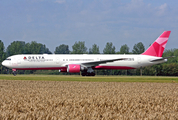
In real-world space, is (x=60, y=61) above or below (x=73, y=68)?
above

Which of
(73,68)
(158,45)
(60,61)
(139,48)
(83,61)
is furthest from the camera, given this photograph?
(139,48)

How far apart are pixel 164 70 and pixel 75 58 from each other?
1581 inches

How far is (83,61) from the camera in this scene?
1891 inches

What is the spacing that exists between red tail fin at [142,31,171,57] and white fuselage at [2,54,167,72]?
5.53 feet

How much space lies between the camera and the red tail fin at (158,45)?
53.0 metres

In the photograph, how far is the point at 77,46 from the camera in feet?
384

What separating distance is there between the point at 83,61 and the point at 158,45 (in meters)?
15.8

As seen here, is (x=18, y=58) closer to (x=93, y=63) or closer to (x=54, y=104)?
(x=93, y=63)

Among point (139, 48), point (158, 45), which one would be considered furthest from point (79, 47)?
point (158, 45)

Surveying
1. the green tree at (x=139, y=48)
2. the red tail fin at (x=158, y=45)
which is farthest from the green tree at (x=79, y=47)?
the red tail fin at (x=158, y=45)

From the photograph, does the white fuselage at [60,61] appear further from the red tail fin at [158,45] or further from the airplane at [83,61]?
the red tail fin at [158,45]

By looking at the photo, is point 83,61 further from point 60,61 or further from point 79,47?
point 79,47

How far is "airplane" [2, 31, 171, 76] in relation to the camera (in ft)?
149

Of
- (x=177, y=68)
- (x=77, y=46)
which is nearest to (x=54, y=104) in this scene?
(x=177, y=68)
